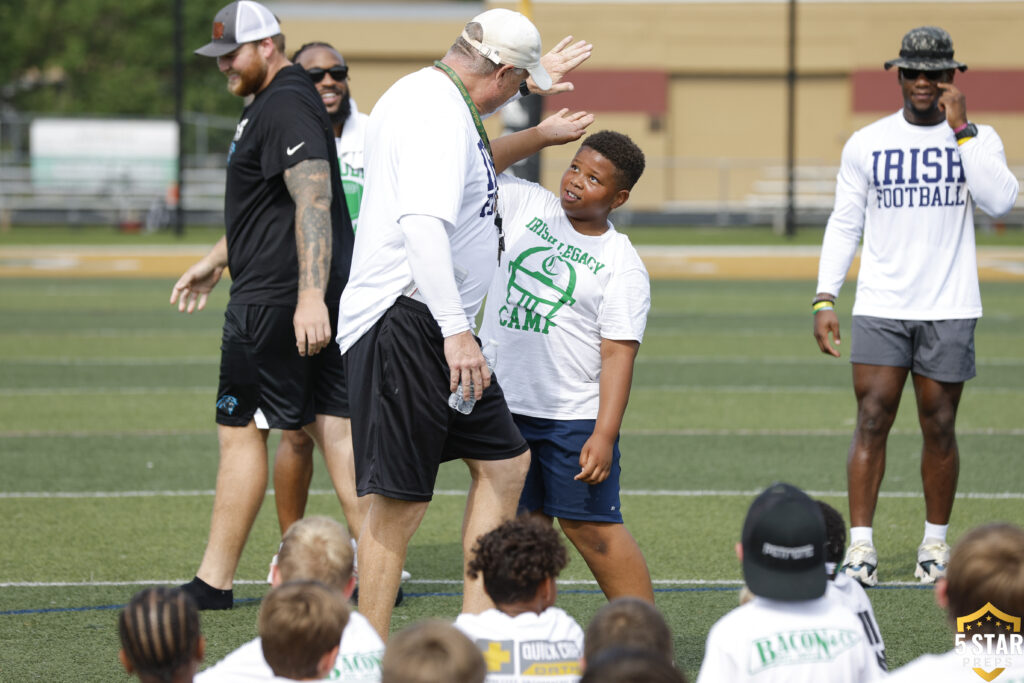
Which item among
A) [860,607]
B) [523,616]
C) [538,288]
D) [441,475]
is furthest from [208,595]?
[441,475]

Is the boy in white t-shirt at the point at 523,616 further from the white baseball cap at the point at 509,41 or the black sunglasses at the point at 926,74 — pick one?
the black sunglasses at the point at 926,74

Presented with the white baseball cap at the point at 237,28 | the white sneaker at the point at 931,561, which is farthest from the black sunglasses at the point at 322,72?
the white sneaker at the point at 931,561

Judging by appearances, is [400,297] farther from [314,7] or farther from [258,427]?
[314,7]

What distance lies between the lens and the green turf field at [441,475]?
565cm

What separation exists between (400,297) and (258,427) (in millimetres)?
1576

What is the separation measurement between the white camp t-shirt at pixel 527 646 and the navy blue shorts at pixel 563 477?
132 centimetres

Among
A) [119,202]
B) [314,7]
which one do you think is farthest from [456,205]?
[314,7]

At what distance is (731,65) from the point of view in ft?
145

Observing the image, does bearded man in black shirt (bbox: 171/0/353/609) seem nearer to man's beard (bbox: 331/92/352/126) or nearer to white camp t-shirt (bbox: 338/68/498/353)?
white camp t-shirt (bbox: 338/68/498/353)

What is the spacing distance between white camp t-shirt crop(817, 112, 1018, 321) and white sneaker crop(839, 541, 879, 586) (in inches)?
41.1

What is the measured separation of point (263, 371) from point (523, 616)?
2.53 meters

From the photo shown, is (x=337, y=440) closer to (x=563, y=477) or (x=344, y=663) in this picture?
(x=563, y=477)

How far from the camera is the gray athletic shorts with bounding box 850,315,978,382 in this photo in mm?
6184

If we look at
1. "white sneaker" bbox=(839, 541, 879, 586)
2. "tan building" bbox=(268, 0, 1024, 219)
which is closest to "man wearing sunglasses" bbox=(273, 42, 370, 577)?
"white sneaker" bbox=(839, 541, 879, 586)
